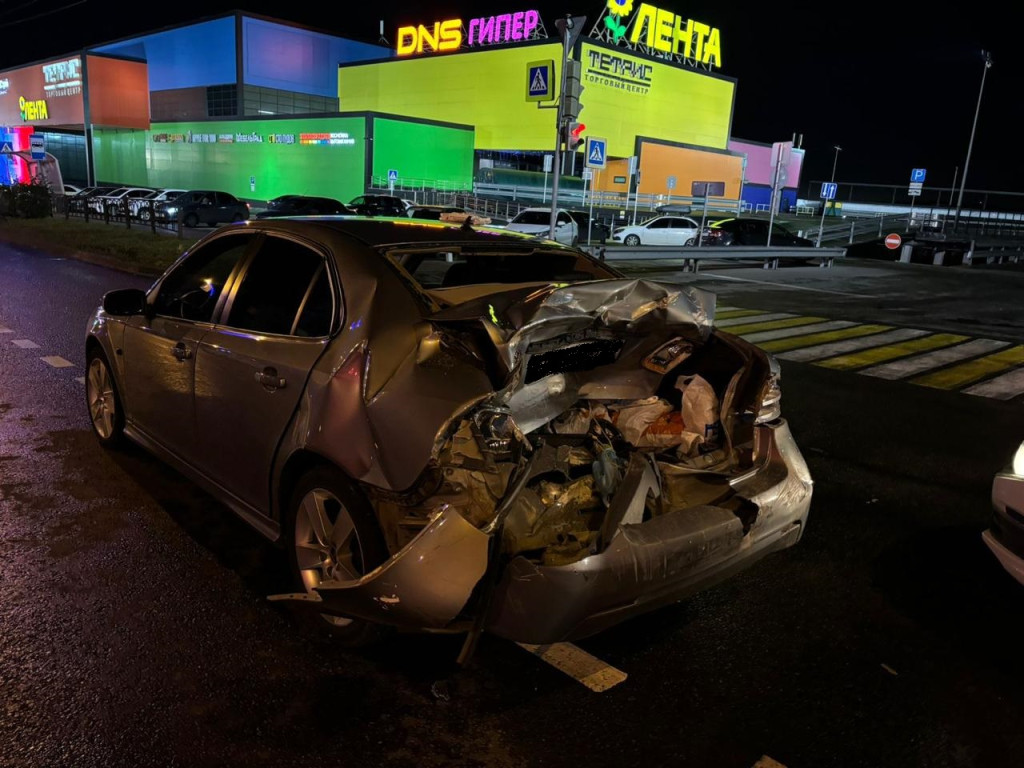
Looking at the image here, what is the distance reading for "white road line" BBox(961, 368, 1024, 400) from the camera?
8.33 m

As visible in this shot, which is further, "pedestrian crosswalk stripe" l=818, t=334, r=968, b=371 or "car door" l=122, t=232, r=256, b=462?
"pedestrian crosswalk stripe" l=818, t=334, r=968, b=371

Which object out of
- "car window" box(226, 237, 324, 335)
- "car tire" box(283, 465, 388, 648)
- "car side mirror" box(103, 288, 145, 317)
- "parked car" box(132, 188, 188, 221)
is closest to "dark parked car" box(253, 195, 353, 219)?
"parked car" box(132, 188, 188, 221)

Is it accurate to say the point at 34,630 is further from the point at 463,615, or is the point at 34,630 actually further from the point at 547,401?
the point at 547,401

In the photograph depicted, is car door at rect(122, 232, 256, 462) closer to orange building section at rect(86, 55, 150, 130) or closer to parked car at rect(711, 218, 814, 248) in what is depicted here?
parked car at rect(711, 218, 814, 248)

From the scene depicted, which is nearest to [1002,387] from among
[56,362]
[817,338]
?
[817,338]

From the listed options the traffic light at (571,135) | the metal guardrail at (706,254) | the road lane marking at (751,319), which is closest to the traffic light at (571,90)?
the traffic light at (571,135)

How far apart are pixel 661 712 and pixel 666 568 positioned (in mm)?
556

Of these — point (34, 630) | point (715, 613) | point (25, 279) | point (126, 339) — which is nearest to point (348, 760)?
point (34, 630)

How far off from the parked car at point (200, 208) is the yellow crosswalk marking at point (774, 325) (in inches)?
980

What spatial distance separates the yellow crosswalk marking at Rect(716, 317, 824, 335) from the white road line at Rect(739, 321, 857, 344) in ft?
0.38

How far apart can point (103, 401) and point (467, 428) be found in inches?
144

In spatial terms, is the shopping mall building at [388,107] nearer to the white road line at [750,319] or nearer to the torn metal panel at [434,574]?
the white road line at [750,319]

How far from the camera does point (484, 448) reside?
9.27ft

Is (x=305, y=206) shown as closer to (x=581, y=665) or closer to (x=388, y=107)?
(x=388, y=107)
